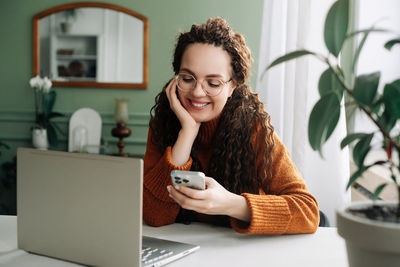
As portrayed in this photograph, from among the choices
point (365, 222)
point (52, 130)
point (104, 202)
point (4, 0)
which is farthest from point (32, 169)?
point (4, 0)

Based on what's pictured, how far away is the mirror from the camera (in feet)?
10.8

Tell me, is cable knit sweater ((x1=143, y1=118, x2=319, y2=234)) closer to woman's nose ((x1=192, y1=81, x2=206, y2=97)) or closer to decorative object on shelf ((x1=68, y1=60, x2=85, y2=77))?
woman's nose ((x1=192, y1=81, x2=206, y2=97))

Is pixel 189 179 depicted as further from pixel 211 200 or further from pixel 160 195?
pixel 160 195

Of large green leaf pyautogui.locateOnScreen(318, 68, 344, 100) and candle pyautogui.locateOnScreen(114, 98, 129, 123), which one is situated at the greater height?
large green leaf pyautogui.locateOnScreen(318, 68, 344, 100)

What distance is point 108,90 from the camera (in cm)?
335

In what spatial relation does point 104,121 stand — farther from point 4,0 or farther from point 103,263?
point 103,263

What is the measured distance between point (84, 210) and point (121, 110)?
2.31 metres

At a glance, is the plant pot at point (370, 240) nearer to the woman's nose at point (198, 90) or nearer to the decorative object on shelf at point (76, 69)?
the woman's nose at point (198, 90)

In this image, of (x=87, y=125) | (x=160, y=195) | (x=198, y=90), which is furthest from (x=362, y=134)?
(x=87, y=125)

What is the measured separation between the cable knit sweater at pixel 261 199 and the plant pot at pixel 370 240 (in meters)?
0.47

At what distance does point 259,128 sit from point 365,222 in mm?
850

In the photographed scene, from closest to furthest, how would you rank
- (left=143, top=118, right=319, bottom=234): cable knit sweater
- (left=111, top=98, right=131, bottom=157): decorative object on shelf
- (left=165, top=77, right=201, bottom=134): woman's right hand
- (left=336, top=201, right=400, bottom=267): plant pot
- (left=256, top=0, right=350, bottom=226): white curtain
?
(left=336, top=201, right=400, bottom=267): plant pot, (left=143, top=118, right=319, bottom=234): cable knit sweater, (left=165, top=77, right=201, bottom=134): woman's right hand, (left=256, top=0, right=350, bottom=226): white curtain, (left=111, top=98, right=131, bottom=157): decorative object on shelf

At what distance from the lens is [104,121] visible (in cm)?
333

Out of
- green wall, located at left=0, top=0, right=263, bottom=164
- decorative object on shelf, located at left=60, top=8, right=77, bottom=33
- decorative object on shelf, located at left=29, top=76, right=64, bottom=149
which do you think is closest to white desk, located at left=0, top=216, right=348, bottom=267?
decorative object on shelf, located at left=29, top=76, right=64, bottom=149
